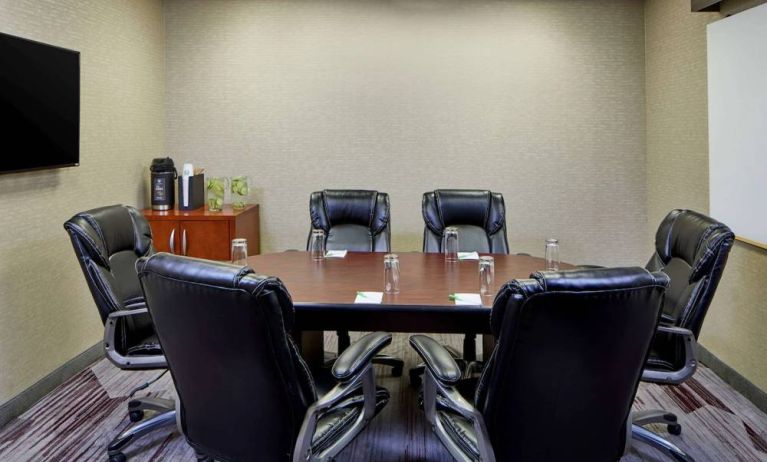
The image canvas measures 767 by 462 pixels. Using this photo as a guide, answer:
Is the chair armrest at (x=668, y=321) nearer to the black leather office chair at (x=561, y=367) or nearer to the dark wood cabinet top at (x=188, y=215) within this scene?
the black leather office chair at (x=561, y=367)

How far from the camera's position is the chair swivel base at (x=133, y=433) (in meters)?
2.45

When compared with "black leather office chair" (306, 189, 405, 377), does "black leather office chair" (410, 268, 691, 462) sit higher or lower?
lower

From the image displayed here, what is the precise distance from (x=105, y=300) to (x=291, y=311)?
1.21m

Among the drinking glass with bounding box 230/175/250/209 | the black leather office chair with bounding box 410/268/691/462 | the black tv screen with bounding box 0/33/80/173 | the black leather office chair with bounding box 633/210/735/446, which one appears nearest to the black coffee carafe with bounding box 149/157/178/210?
the drinking glass with bounding box 230/175/250/209

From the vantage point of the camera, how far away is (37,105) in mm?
3002

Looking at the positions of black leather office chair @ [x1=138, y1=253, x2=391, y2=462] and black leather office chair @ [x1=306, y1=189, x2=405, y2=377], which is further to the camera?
black leather office chair @ [x1=306, y1=189, x2=405, y2=377]

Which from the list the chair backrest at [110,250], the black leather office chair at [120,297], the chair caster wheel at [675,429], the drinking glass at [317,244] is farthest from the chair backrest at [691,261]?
the chair backrest at [110,250]

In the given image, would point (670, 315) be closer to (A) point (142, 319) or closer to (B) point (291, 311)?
(B) point (291, 311)

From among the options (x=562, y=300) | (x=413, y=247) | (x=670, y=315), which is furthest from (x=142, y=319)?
(x=413, y=247)

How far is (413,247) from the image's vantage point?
4.82 m

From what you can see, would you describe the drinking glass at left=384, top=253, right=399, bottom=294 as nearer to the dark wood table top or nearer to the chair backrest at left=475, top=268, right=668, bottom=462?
the dark wood table top

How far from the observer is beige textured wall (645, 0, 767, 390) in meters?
3.15

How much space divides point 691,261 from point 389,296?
3.98 feet

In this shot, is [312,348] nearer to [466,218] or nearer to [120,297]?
[120,297]
